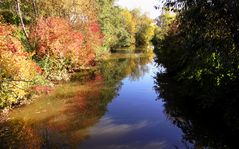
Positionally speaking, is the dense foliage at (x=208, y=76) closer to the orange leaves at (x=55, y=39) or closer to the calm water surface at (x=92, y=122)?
the calm water surface at (x=92, y=122)

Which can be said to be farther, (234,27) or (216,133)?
(216,133)

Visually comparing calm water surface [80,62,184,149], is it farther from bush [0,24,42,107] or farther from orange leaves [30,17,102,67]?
orange leaves [30,17,102,67]

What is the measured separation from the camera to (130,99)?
20.6 meters

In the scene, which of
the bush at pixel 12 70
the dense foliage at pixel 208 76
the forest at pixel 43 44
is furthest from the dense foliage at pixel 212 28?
the bush at pixel 12 70

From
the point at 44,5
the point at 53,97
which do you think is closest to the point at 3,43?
the point at 53,97

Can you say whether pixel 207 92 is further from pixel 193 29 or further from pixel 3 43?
pixel 3 43

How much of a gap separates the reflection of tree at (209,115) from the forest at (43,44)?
6622 mm

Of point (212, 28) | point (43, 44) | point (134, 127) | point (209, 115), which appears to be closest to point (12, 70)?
point (134, 127)

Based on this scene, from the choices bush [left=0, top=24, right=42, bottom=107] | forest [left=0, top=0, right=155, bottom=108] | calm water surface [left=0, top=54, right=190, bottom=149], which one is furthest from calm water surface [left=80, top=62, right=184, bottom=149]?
bush [left=0, top=24, right=42, bottom=107]

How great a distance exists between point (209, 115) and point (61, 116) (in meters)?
6.92

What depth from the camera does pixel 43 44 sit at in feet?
84.6

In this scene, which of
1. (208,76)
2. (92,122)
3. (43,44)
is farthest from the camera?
(43,44)

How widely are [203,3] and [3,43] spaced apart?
10581 millimetres

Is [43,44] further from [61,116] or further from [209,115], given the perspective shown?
[209,115]
